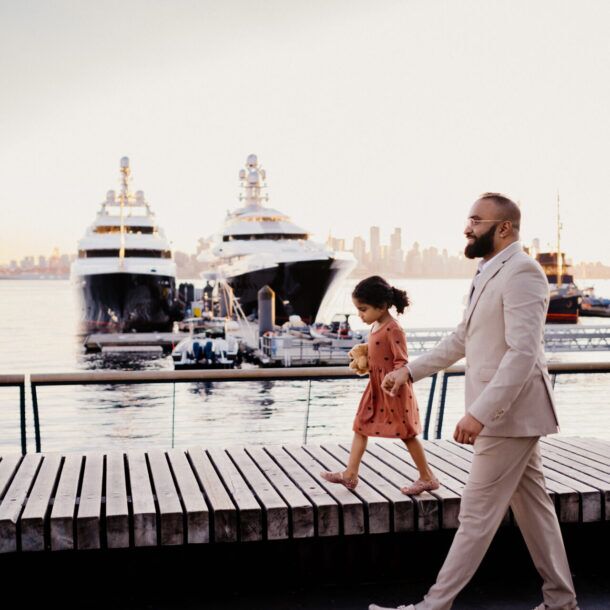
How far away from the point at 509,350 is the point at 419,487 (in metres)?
1.16

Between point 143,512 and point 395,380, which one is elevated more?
point 395,380

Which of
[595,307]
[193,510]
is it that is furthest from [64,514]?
[595,307]

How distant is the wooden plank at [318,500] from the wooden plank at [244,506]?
0.86ft

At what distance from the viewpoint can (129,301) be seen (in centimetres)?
6356

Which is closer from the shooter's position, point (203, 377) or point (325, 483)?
point (325, 483)

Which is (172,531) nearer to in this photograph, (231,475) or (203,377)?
(231,475)

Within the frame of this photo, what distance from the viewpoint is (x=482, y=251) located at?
11.5ft

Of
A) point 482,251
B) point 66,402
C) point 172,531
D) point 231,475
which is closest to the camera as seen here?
point 482,251

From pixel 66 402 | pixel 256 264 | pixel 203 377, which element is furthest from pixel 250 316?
pixel 203 377

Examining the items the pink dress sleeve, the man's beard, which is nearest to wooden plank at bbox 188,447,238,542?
the pink dress sleeve

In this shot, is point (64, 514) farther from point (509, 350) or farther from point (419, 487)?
point (509, 350)

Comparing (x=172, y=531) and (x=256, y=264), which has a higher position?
(x=256, y=264)

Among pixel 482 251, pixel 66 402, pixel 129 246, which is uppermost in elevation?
pixel 129 246

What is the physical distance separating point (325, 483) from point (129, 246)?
220 feet
